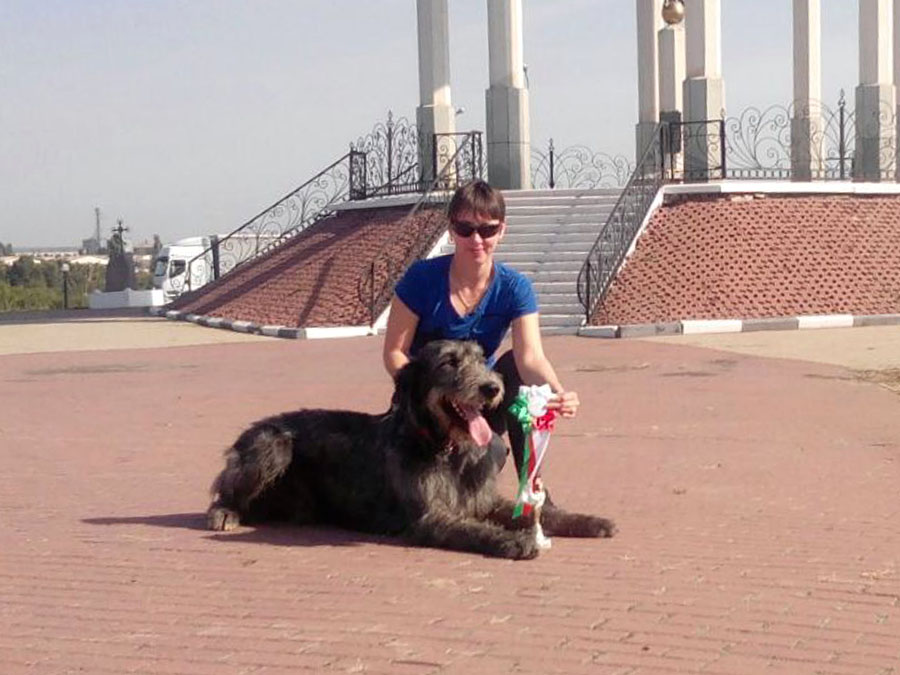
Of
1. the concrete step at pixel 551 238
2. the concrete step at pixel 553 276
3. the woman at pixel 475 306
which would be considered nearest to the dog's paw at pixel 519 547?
the woman at pixel 475 306

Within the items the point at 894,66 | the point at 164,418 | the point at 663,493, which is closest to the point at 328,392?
the point at 164,418

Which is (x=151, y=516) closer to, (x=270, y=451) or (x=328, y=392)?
(x=270, y=451)

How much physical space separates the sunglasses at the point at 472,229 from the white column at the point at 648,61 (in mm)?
→ 25478

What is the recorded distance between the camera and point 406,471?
6.65m

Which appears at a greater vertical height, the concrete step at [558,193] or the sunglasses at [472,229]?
the concrete step at [558,193]

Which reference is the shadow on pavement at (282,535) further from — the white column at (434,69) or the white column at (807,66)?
the white column at (807,66)

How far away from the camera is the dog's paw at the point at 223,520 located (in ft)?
23.5

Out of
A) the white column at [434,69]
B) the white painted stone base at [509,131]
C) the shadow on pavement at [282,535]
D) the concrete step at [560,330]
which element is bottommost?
the shadow on pavement at [282,535]

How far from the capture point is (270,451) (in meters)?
7.07

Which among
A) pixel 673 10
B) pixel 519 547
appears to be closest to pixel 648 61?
pixel 673 10

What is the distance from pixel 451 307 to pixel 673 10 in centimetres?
2597

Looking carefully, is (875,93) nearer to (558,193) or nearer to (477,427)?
(558,193)

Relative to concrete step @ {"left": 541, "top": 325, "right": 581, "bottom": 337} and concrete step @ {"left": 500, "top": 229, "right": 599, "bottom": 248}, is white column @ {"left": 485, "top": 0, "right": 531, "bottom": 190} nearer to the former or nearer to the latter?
concrete step @ {"left": 500, "top": 229, "right": 599, "bottom": 248}

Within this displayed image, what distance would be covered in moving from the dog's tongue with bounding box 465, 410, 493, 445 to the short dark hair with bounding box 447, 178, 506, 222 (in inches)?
42.3
